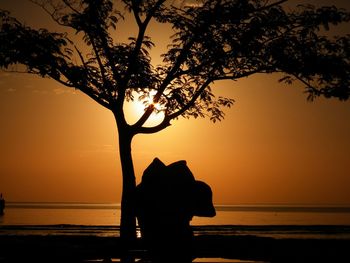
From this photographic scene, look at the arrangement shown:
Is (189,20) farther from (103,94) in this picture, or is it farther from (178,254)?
(178,254)

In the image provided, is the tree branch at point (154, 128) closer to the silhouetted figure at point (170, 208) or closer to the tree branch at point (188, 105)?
the tree branch at point (188, 105)

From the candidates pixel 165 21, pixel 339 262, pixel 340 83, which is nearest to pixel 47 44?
pixel 165 21

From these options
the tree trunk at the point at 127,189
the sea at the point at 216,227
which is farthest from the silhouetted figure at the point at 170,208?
the sea at the point at 216,227

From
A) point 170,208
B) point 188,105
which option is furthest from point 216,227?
point 170,208

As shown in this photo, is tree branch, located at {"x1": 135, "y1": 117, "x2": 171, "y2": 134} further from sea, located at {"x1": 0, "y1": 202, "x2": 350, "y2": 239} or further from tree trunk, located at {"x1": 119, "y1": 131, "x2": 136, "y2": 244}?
sea, located at {"x1": 0, "y1": 202, "x2": 350, "y2": 239}

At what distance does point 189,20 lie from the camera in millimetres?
19672

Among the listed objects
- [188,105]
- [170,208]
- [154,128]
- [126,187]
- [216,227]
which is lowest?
[216,227]

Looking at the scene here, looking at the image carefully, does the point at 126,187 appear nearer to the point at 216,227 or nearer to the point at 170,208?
the point at 170,208

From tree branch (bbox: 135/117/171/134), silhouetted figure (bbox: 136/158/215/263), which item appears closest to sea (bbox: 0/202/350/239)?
tree branch (bbox: 135/117/171/134)

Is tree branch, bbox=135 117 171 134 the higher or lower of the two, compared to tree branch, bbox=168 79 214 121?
lower

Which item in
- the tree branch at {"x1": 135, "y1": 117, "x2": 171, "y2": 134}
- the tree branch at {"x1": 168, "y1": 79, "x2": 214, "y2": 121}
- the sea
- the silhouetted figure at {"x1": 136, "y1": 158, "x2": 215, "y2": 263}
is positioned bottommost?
the sea

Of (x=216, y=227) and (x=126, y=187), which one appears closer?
(x=126, y=187)

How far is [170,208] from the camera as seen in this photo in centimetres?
1309

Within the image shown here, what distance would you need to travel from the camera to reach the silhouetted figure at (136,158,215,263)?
42.6ft
